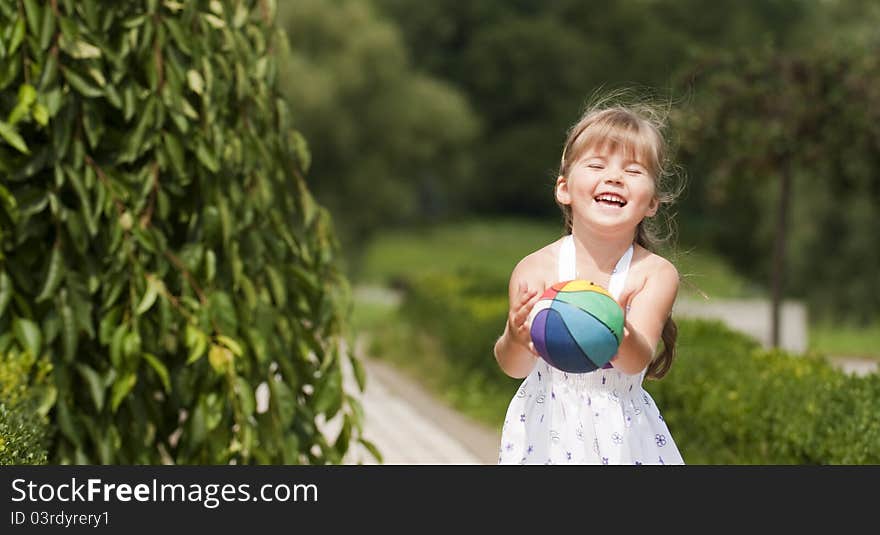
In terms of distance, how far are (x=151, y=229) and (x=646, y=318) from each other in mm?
1775

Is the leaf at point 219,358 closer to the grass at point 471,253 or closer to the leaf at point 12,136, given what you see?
the leaf at point 12,136

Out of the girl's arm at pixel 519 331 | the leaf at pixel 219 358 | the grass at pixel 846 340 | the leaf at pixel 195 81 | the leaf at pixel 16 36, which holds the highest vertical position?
the grass at pixel 846 340

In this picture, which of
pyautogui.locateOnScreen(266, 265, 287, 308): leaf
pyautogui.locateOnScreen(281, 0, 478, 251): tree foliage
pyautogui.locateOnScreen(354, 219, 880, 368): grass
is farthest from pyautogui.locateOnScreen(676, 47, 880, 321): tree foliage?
pyautogui.locateOnScreen(281, 0, 478, 251): tree foliage


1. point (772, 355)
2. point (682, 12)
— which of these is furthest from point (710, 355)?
point (682, 12)

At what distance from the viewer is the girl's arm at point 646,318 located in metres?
2.43

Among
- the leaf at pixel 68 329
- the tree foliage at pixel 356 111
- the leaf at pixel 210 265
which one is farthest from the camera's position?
the tree foliage at pixel 356 111

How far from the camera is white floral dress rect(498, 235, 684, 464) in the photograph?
2.57 metres

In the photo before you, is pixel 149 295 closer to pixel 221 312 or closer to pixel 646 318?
pixel 221 312

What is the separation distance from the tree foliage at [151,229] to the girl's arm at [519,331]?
3.90ft

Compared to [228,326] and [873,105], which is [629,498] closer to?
[228,326]

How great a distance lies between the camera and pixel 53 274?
3.41m

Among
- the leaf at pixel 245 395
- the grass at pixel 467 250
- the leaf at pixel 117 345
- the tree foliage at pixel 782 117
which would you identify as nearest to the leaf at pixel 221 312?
the leaf at pixel 245 395

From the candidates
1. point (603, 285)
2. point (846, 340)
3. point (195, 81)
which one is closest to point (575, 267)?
point (603, 285)

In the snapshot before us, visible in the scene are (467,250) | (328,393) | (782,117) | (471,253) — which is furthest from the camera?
(467,250)
